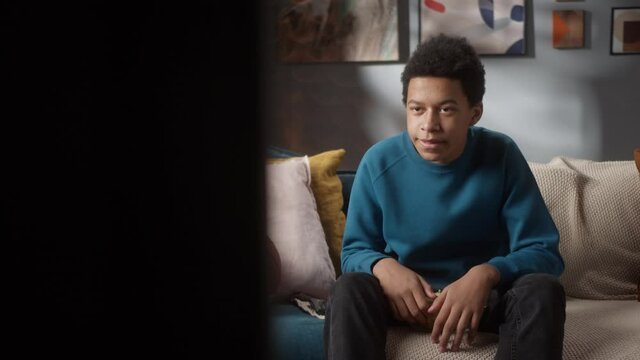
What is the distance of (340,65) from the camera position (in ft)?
10.0

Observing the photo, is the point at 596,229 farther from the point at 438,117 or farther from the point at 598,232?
the point at 438,117

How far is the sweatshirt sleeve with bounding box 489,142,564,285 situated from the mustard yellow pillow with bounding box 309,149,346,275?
1.95 feet

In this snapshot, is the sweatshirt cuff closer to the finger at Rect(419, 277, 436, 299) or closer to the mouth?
the finger at Rect(419, 277, 436, 299)

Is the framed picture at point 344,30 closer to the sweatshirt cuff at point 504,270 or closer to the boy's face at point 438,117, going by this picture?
the boy's face at point 438,117

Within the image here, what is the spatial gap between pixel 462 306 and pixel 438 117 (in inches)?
14.5

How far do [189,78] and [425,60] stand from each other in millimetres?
1422

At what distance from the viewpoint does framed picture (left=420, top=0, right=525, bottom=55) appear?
9.86 feet

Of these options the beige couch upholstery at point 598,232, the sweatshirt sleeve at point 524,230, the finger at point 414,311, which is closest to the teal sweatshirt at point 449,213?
the sweatshirt sleeve at point 524,230

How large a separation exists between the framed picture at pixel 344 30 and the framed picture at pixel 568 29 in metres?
0.58

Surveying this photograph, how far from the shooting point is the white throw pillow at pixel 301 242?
1.88m

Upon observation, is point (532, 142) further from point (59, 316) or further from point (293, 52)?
point (59, 316)

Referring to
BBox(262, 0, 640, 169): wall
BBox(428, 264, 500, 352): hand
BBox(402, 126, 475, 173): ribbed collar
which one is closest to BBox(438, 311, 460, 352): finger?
BBox(428, 264, 500, 352): hand

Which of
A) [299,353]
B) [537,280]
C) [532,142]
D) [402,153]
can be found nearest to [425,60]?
[402,153]

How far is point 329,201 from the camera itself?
6.75ft
